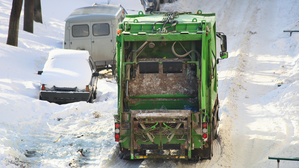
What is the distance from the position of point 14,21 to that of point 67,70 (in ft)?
23.7

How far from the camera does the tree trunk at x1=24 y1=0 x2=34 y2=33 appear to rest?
22406 mm

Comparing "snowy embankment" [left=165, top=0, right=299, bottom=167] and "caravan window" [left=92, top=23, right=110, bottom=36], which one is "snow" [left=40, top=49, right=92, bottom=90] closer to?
"caravan window" [left=92, top=23, right=110, bottom=36]

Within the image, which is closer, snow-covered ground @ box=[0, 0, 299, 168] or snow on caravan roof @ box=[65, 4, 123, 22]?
snow-covered ground @ box=[0, 0, 299, 168]

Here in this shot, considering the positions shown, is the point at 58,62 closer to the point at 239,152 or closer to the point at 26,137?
the point at 26,137

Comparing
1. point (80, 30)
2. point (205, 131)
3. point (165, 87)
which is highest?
point (80, 30)

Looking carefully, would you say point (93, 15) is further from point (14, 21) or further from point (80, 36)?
point (14, 21)

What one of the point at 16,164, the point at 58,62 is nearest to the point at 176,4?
the point at 58,62

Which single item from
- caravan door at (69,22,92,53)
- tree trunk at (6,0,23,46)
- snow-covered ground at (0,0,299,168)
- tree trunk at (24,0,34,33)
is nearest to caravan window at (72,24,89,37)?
caravan door at (69,22,92,53)

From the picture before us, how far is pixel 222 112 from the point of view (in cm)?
1162

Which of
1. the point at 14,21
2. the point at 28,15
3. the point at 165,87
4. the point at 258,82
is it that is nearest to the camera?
the point at 165,87

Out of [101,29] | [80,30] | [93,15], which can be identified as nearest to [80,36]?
[80,30]

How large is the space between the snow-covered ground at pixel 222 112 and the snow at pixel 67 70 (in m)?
0.89

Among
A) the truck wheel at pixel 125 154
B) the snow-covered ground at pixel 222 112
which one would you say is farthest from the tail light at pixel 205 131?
the truck wheel at pixel 125 154

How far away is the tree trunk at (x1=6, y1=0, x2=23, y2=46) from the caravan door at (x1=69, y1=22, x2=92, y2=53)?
3281mm
